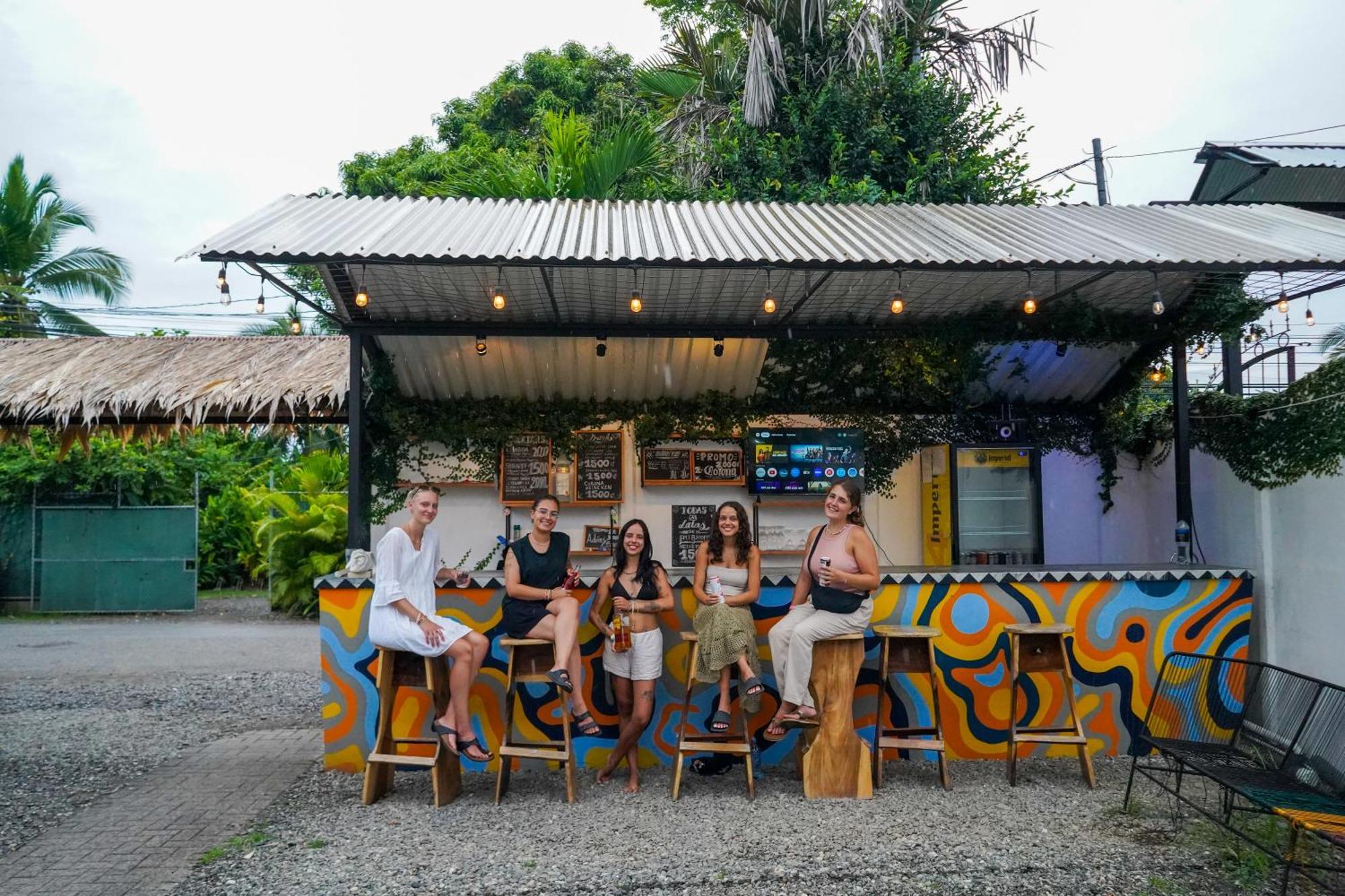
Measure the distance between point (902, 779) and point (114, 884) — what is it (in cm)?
392

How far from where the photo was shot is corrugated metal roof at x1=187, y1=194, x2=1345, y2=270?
508 cm

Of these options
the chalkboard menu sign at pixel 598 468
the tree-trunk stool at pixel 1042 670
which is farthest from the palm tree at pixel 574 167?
the tree-trunk stool at pixel 1042 670

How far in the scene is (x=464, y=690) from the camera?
4863mm

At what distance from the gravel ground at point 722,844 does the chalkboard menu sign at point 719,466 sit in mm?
3293

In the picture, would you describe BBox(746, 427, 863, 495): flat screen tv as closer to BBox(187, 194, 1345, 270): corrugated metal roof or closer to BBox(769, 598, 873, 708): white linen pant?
BBox(187, 194, 1345, 270): corrugated metal roof

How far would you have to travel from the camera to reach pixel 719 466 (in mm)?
8195

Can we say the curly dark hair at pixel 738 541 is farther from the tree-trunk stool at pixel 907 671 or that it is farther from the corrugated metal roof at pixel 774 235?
the corrugated metal roof at pixel 774 235

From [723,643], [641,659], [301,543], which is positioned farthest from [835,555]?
[301,543]

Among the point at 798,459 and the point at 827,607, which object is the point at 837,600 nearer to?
the point at 827,607

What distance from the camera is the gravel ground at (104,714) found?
17.4ft

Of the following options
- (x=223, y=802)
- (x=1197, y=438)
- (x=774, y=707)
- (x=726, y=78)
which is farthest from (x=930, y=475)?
(x=726, y=78)

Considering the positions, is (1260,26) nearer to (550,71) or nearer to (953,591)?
(550,71)

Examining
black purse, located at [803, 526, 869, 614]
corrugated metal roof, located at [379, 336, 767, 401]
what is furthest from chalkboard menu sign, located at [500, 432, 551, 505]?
black purse, located at [803, 526, 869, 614]

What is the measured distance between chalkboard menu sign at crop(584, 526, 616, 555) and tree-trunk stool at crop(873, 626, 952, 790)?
328 cm
